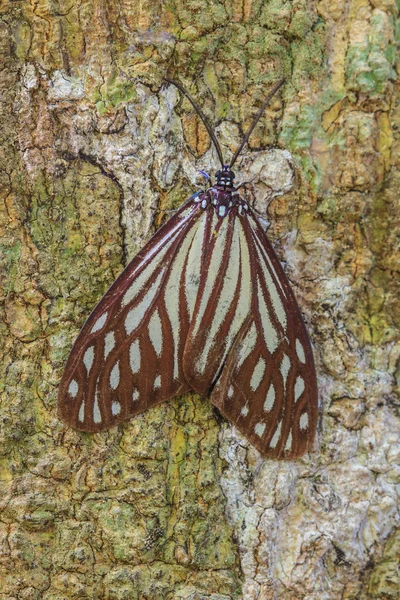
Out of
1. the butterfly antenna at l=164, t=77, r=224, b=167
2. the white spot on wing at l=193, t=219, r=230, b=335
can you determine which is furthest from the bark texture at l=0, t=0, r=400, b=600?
the white spot on wing at l=193, t=219, r=230, b=335

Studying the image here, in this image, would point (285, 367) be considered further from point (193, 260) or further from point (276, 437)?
point (193, 260)

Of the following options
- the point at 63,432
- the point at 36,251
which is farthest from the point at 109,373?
the point at 36,251

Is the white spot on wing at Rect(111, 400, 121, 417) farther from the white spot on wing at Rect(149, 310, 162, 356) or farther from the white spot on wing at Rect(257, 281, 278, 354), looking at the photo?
the white spot on wing at Rect(257, 281, 278, 354)

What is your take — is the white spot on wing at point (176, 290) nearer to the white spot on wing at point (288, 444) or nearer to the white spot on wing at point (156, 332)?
the white spot on wing at point (156, 332)

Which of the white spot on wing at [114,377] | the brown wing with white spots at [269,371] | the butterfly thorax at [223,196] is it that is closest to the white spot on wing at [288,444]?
the brown wing with white spots at [269,371]

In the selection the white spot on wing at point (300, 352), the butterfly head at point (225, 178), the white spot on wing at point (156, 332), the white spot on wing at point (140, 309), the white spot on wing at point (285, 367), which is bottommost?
the white spot on wing at point (285, 367)

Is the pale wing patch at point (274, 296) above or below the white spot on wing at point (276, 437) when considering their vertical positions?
above

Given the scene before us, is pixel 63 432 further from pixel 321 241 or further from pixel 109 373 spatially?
pixel 321 241
